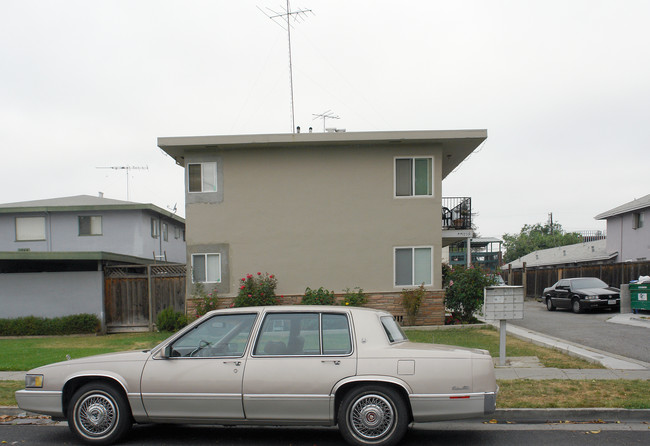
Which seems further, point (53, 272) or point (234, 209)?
point (53, 272)

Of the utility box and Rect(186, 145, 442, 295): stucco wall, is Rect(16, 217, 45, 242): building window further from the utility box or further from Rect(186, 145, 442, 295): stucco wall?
the utility box

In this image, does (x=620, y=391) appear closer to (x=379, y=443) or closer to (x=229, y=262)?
(x=379, y=443)

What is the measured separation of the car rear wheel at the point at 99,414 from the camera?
19.7ft

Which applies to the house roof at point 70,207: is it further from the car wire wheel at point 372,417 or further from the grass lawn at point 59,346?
the car wire wheel at point 372,417

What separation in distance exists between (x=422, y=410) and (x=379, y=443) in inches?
22.1

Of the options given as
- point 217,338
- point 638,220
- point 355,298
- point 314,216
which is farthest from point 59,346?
point 638,220

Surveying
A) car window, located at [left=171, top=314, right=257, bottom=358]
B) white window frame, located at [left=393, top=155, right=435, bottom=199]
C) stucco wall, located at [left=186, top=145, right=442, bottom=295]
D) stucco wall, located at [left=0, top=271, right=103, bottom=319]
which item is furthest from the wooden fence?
car window, located at [left=171, top=314, right=257, bottom=358]

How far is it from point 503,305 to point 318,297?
7.29 meters

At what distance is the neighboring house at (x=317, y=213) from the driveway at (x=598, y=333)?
3.95 m

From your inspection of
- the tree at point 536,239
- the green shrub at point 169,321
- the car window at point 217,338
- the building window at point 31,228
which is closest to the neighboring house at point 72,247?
the building window at point 31,228

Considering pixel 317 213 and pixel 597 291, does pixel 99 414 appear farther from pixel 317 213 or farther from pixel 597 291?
pixel 597 291

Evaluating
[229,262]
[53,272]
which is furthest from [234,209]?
[53,272]

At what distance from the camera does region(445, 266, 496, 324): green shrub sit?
55.4ft

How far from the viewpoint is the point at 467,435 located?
21.4ft
